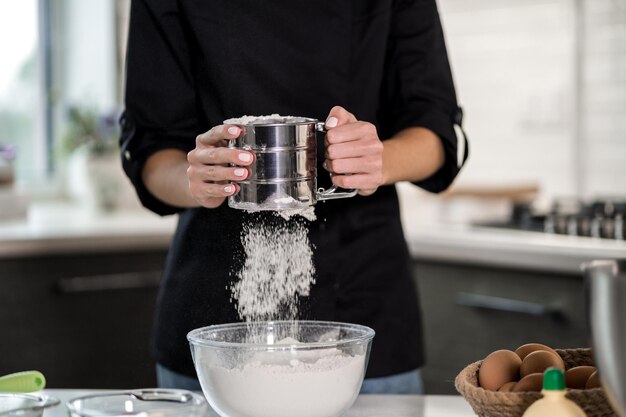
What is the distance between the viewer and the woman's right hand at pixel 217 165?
3.42 feet

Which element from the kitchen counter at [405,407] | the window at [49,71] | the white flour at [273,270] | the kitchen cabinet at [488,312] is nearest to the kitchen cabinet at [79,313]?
the kitchen cabinet at [488,312]

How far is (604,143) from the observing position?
299 cm

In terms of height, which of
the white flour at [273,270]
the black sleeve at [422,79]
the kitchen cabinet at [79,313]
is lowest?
the kitchen cabinet at [79,313]

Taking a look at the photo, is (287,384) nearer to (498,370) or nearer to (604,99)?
(498,370)

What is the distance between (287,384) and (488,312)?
51.8 inches

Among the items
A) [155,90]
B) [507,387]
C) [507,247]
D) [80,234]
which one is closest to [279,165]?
[507,387]

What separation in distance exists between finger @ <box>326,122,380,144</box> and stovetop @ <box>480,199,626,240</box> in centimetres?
116

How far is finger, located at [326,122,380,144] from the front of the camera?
1096mm

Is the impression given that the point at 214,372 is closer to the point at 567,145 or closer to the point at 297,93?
the point at 297,93

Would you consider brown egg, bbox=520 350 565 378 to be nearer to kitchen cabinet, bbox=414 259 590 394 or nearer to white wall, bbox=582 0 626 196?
kitchen cabinet, bbox=414 259 590 394

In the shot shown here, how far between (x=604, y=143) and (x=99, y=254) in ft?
4.98

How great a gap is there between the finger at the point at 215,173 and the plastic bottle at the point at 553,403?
38 centimetres

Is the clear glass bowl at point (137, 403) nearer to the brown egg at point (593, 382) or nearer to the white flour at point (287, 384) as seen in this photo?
the white flour at point (287, 384)

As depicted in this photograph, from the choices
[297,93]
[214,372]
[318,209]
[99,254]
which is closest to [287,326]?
[214,372]
